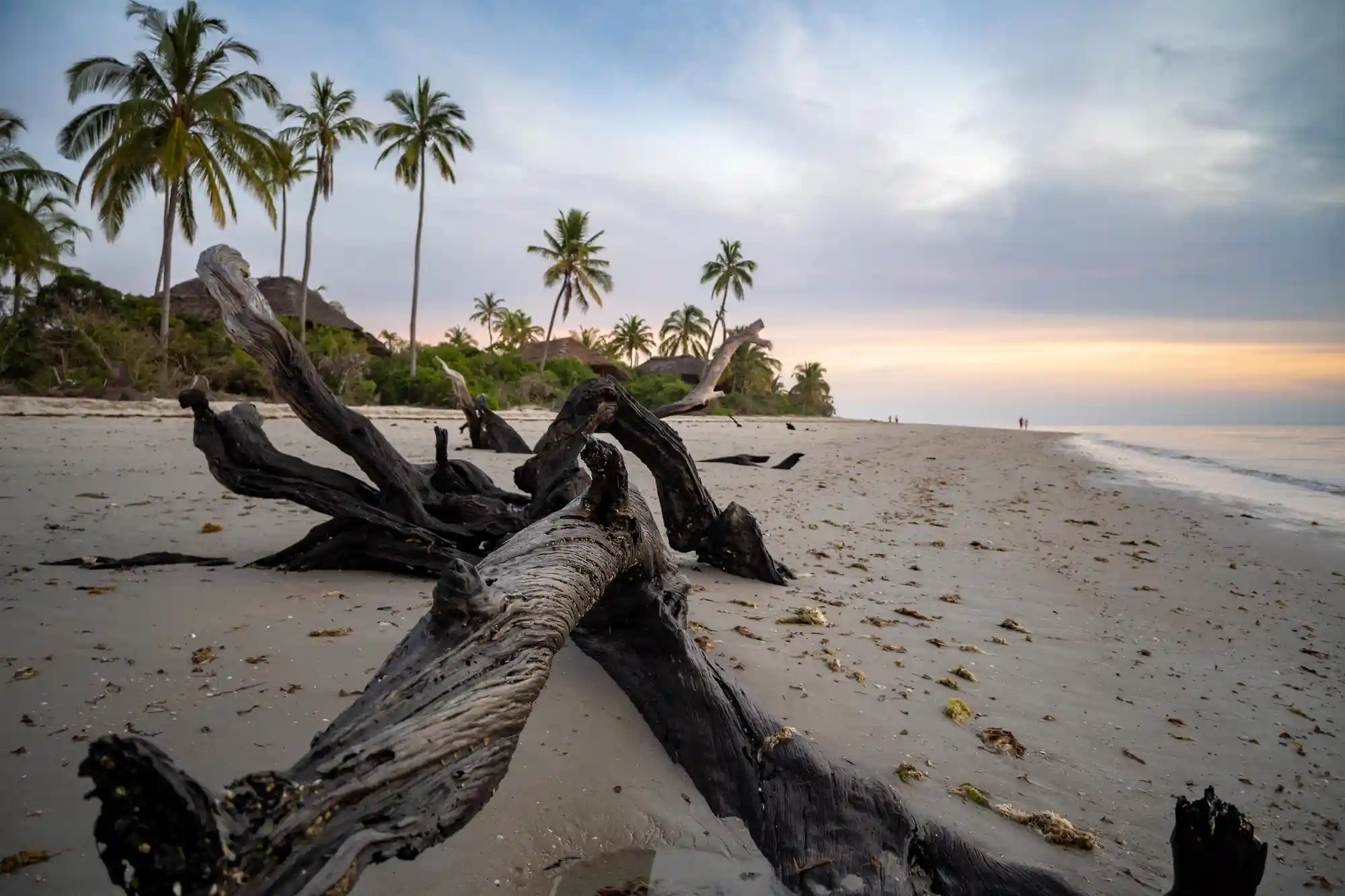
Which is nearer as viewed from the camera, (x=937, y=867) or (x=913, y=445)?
(x=937, y=867)

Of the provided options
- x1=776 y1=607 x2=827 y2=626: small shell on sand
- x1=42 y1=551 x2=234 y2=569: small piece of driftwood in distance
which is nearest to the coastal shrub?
x1=42 y1=551 x2=234 y2=569: small piece of driftwood in distance

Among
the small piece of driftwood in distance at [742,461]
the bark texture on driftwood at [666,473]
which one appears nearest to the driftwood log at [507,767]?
the bark texture on driftwood at [666,473]

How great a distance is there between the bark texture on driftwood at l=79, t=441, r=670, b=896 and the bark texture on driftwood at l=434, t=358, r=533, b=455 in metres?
9.68

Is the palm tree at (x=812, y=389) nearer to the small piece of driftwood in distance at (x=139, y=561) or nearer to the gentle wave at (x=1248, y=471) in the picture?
the gentle wave at (x=1248, y=471)

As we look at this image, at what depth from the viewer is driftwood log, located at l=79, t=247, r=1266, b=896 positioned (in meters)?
1.08

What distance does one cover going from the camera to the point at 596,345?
216 ft

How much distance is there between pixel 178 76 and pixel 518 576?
26.7m

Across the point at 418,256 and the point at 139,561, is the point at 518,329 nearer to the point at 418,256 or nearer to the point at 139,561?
the point at 418,256

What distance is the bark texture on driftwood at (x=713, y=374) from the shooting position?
5.94 m

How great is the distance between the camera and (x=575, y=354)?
46.8 meters

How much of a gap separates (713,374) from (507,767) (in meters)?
4.93

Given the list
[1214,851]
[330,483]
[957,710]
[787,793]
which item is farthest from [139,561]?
[1214,851]

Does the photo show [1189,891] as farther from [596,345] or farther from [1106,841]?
[596,345]

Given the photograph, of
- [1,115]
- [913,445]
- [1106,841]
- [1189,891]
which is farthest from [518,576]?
[1,115]
